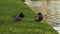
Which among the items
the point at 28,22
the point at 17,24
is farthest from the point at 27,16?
the point at 17,24

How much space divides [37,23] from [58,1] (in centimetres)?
1098

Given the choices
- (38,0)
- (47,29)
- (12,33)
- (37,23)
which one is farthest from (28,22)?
(38,0)

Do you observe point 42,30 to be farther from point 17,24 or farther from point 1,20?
point 1,20

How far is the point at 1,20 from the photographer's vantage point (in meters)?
9.23

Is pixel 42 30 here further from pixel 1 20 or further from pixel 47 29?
pixel 1 20

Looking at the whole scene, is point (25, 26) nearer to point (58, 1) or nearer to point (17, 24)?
point (17, 24)

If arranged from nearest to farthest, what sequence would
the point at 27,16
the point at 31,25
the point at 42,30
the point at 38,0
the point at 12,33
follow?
the point at 12,33, the point at 42,30, the point at 31,25, the point at 27,16, the point at 38,0

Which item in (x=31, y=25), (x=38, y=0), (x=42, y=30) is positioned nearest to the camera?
(x=42, y=30)

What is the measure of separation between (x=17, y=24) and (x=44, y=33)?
1237mm

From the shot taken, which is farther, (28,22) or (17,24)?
(28,22)

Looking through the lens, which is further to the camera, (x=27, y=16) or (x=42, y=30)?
(x=27, y=16)

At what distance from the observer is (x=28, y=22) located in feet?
30.3

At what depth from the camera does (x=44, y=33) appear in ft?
25.3

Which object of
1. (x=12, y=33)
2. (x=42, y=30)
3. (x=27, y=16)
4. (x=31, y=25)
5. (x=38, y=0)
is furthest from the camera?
(x=38, y=0)
